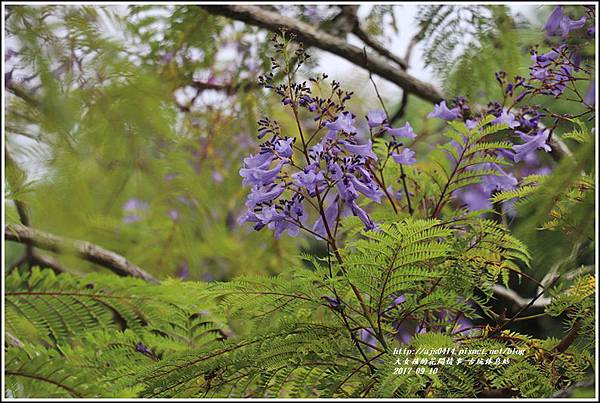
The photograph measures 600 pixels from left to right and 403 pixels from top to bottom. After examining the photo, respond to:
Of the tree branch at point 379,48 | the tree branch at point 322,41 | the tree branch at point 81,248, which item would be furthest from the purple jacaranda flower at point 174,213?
the tree branch at point 379,48

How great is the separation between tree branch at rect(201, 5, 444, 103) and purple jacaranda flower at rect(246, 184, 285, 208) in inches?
36.9

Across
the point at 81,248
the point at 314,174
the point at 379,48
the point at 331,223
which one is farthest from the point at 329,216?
the point at 379,48

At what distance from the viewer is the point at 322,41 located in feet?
6.05

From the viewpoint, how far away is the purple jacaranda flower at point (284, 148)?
915 millimetres

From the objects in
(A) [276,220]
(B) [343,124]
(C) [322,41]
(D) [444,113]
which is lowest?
(A) [276,220]

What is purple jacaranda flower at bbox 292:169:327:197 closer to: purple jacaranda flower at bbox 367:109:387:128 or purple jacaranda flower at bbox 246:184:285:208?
purple jacaranda flower at bbox 246:184:285:208

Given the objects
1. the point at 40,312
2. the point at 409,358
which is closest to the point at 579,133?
the point at 409,358

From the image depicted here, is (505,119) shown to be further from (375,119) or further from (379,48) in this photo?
(379,48)

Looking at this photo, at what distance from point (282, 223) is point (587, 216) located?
15.0 inches

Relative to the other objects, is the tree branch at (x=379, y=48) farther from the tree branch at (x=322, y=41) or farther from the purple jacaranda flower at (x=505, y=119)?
the purple jacaranda flower at (x=505, y=119)

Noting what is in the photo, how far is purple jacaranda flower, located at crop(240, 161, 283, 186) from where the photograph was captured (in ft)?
3.02

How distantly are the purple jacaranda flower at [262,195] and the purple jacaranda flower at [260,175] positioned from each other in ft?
0.03

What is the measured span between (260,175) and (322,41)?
997 mm

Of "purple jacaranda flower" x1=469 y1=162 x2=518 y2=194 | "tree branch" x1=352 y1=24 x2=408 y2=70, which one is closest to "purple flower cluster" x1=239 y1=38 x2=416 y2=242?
"purple jacaranda flower" x1=469 y1=162 x2=518 y2=194
